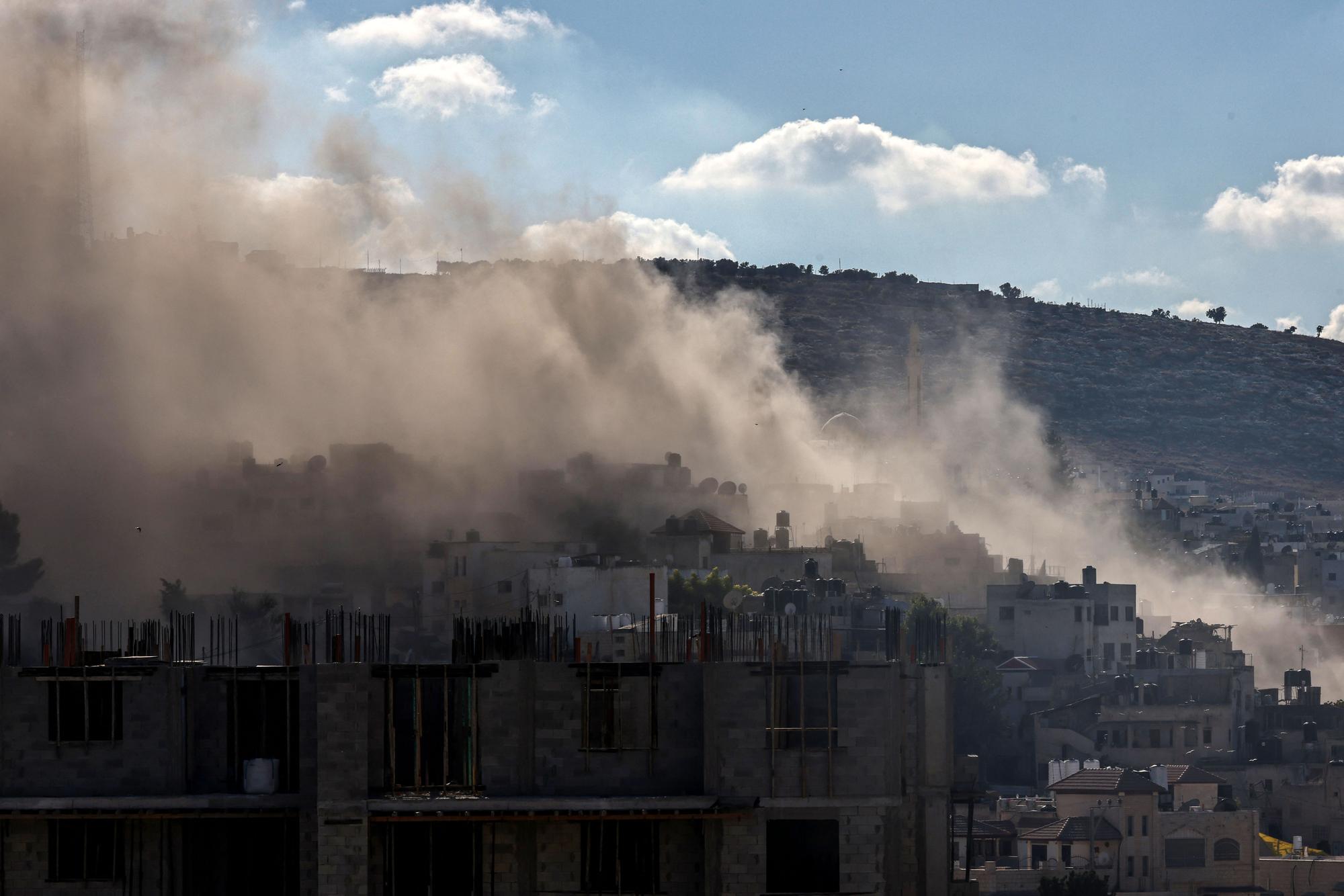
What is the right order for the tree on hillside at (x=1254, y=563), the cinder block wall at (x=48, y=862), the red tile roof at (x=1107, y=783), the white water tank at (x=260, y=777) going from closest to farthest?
1. the cinder block wall at (x=48, y=862)
2. the white water tank at (x=260, y=777)
3. the red tile roof at (x=1107, y=783)
4. the tree on hillside at (x=1254, y=563)

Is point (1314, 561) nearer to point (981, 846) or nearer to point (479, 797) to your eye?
point (981, 846)

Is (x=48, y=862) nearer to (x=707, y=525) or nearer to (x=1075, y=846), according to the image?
(x=1075, y=846)

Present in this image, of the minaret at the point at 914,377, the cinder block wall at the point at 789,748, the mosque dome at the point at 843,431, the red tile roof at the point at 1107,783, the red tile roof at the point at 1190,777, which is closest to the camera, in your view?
the cinder block wall at the point at 789,748

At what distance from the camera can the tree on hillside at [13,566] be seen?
275 ft

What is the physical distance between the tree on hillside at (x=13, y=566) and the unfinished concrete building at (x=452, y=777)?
5216cm

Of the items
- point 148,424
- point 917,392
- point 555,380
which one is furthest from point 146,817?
point 917,392

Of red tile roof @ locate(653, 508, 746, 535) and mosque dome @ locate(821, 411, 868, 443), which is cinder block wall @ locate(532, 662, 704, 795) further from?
mosque dome @ locate(821, 411, 868, 443)

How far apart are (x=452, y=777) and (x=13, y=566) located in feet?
189

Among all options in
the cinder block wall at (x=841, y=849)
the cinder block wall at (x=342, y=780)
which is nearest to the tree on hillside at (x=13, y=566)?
the cinder block wall at (x=342, y=780)

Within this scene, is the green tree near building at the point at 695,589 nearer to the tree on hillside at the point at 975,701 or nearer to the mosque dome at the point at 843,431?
the tree on hillside at the point at 975,701

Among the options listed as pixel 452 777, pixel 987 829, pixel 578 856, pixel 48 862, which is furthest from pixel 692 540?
pixel 48 862

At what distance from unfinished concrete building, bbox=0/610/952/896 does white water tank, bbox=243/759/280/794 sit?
0.14 ft

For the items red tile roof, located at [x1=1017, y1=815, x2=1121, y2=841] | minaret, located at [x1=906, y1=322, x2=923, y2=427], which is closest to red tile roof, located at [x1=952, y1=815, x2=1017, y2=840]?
red tile roof, located at [x1=1017, y1=815, x2=1121, y2=841]

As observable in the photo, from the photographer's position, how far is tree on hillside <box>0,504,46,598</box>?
275 feet
